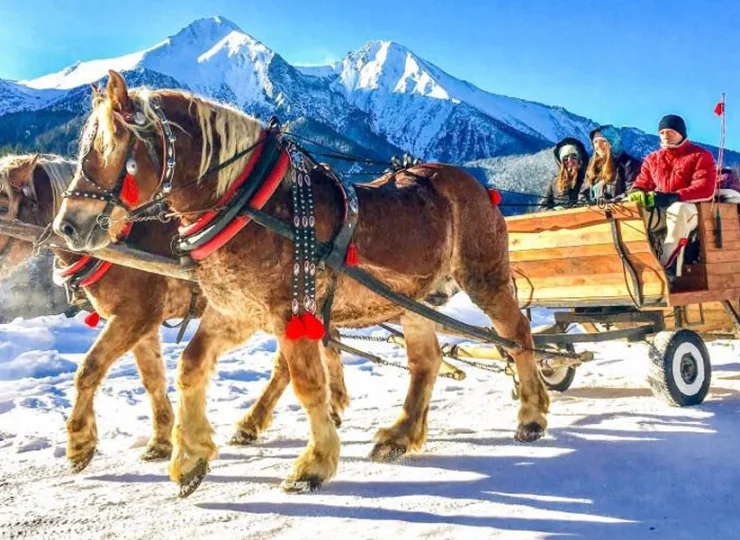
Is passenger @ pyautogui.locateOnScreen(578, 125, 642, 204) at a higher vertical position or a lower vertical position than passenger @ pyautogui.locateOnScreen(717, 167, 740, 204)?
higher

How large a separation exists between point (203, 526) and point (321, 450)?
71 cm

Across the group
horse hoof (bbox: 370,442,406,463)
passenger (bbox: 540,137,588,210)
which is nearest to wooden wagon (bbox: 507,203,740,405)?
passenger (bbox: 540,137,588,210)

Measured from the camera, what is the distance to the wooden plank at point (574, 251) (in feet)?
16.9

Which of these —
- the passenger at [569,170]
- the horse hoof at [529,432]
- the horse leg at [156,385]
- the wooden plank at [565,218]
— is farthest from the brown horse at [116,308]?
the passenger at [569,170]

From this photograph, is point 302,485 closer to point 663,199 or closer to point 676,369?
point 676,369

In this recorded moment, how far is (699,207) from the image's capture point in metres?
5.30

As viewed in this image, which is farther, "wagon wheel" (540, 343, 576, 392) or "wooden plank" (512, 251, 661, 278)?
"wagon wheel" (540, 343, 576, 392)

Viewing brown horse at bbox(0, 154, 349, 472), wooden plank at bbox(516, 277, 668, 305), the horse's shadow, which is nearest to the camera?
the horse's shadow

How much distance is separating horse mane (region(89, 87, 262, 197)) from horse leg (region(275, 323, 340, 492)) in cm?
89

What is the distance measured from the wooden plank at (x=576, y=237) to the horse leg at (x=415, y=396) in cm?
168

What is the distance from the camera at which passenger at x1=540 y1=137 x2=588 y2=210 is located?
24.1 ft

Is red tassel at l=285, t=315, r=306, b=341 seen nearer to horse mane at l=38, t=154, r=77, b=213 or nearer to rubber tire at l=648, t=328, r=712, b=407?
horse mane at l=38, t=154, r=77, b=213

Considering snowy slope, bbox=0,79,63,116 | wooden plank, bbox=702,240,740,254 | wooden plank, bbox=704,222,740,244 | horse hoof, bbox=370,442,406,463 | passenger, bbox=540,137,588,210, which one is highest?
snowy slope, bbox=0,79,63,116

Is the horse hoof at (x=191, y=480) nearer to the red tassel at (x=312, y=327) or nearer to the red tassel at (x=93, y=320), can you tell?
the red tassel at (x=312, y=327)
